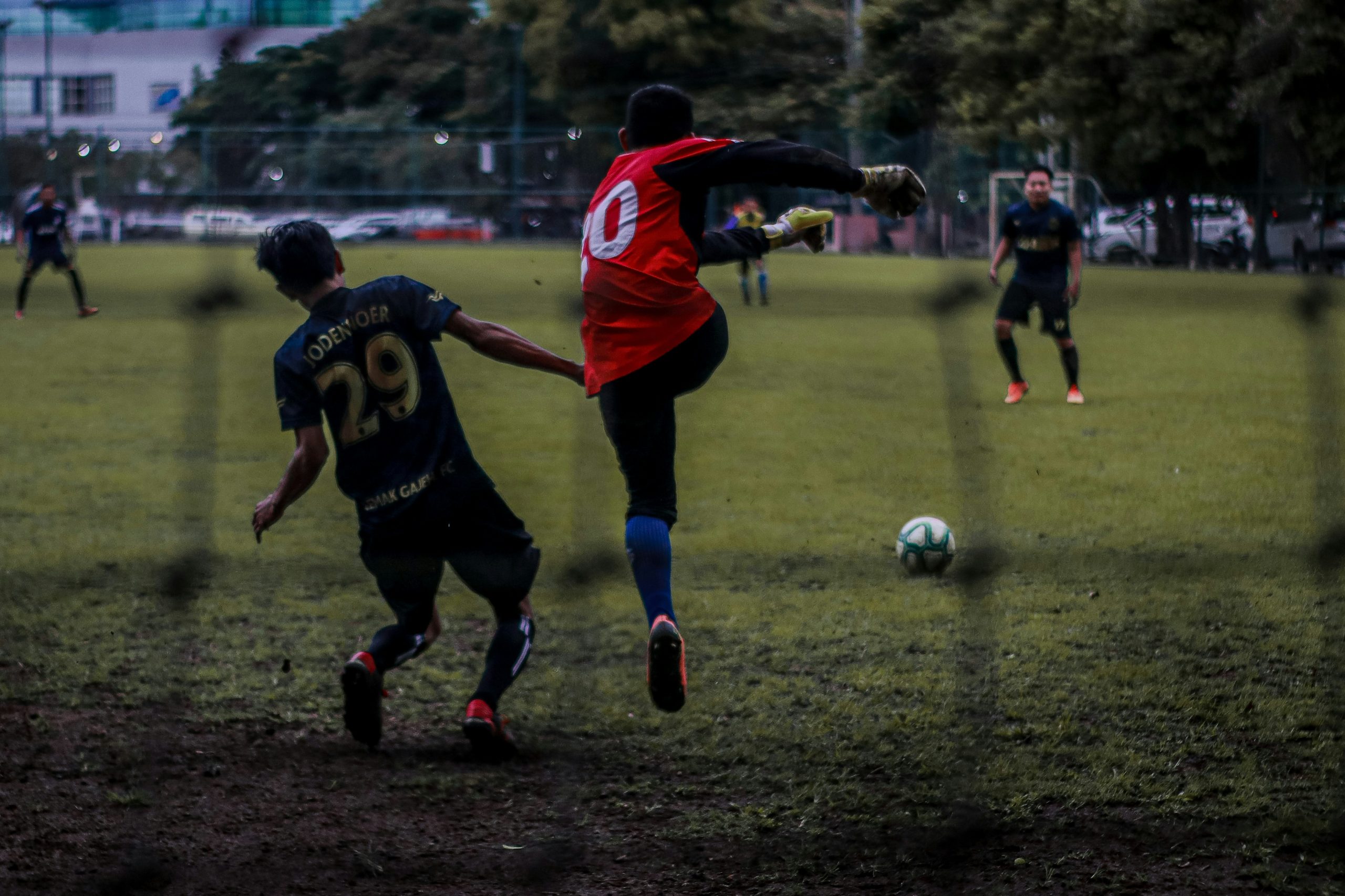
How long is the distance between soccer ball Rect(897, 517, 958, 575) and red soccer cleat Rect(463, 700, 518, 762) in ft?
6.71

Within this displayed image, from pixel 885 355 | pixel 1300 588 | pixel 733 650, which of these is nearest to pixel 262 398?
pixel 885 355

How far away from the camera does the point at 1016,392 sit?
9.63m

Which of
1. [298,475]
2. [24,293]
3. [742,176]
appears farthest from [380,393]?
[24,293]

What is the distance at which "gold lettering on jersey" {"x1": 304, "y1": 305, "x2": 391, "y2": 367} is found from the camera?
3293mm

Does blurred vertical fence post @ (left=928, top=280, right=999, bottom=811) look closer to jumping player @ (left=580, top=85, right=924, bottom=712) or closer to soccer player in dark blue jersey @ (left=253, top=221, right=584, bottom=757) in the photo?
jumping player @ (left=580, top=85, right=924, bottom=712)

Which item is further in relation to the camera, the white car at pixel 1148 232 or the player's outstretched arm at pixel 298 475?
the white car at pixel 1148 232

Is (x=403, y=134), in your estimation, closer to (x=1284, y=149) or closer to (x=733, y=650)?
(x=1284, y=149)

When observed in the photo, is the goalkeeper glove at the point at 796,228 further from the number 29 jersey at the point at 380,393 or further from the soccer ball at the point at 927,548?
the soccer ball at the point at 927,548

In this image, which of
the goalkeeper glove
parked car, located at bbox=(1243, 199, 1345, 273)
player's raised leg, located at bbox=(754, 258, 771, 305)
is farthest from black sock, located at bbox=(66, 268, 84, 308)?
the goalkeeper glove

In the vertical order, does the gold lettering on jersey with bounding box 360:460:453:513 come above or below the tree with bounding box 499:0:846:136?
below

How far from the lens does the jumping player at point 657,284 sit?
121 inches

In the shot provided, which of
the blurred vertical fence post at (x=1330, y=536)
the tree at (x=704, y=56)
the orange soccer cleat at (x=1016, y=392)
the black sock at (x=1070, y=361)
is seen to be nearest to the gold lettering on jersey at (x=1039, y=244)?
the black sock at (x=1070, y=361)

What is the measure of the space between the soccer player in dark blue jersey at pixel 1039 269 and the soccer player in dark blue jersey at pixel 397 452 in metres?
6.57

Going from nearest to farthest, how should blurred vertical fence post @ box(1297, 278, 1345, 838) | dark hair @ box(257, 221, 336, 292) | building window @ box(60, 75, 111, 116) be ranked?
dark hair @ box(257, 221, 336, 292)
blurred vertical fence post @ box(1297, 278, 1345, 838)
building window @ box(60, 75, 111, 116)
